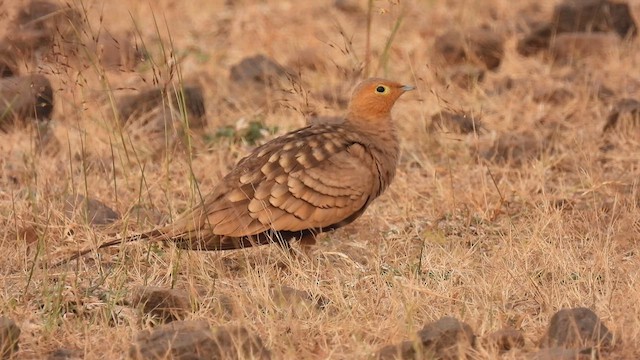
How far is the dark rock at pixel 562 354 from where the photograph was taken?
12.8ft

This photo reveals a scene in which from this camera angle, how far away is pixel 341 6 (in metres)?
10.8

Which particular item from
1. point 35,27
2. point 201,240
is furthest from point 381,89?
point 35,27

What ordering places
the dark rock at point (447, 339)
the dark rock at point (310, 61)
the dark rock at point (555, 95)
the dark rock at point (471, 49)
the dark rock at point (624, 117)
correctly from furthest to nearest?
1. the dark rock at point (310, 61)
2. the dark rock at point (471, 49)
3. the dark rock at point (555, 95)
4. the dark rock at point (624, 117)
5. the dark rock at point (447, 339)

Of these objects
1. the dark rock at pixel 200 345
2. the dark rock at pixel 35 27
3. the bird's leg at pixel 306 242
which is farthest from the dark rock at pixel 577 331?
the dark rock at pixel 35 27

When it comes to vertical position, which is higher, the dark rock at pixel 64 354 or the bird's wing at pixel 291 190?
the bird's wing at pixel 291 190

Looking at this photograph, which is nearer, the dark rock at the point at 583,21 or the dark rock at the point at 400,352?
the dark rock at the point at 400,352

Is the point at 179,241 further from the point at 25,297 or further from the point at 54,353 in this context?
the point at 54,353

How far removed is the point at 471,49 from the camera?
29.6ft

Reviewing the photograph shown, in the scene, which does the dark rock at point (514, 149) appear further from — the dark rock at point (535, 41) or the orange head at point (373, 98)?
the dark rock at point (535, 41)

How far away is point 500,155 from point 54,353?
11.6 feet

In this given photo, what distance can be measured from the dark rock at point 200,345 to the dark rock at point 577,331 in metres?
0.95

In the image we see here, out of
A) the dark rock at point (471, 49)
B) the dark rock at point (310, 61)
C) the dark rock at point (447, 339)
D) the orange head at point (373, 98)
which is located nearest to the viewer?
the dark rock at point (447, 339)

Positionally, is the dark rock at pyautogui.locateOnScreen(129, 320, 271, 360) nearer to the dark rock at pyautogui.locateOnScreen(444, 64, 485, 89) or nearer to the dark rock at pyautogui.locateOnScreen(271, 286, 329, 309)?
the dark rock at pyautogui.locateOnScreen(271, 286, 329, 309)

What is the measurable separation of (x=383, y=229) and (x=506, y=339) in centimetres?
198
